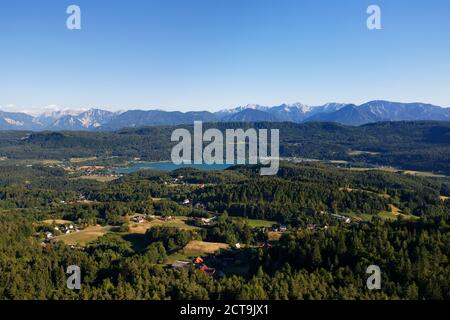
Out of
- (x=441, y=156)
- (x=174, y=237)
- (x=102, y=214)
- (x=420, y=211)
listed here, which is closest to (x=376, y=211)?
(x=420, y=211)

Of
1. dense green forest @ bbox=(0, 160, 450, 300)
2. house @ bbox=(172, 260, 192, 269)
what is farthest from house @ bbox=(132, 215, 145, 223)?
house @ bbox=(172, 260, 192, 269)

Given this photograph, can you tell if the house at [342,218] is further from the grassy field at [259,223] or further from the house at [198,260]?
the house at [198,260]

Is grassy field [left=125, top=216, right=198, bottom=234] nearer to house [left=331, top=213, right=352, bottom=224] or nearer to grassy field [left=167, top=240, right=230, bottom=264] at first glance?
grassy field [left=167, top=240, right=230, bottom=264]

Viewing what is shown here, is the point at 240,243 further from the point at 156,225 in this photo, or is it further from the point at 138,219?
the point at 138,219

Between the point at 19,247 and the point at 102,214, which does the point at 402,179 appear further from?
the point at 19,247

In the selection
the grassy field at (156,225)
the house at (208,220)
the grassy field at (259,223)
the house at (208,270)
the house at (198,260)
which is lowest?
the grassy field at (259,223)

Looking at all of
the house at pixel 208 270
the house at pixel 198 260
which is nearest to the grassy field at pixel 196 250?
the house at pixel 198 260
